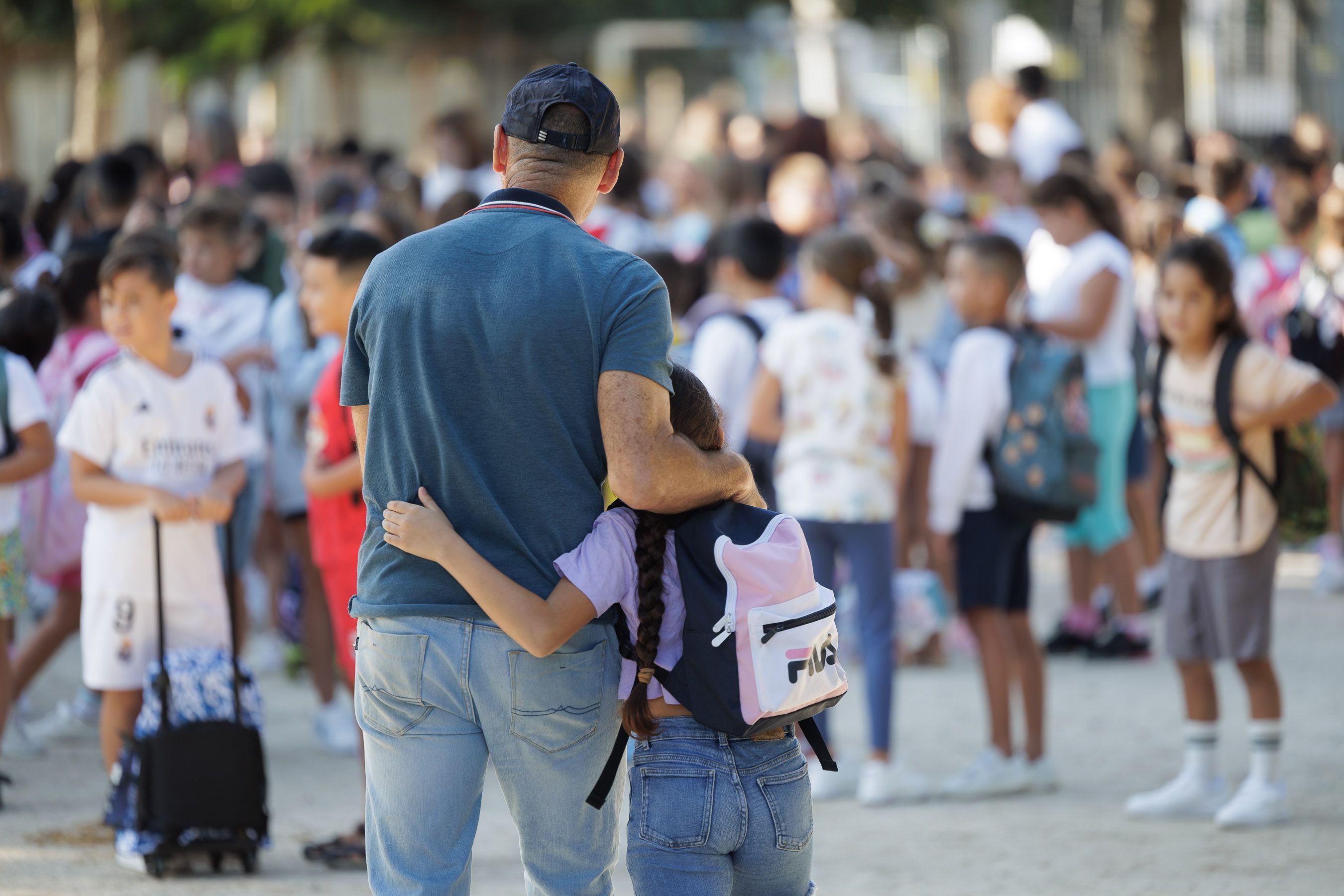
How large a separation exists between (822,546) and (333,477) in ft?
5.84

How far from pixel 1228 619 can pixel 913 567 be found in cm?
407

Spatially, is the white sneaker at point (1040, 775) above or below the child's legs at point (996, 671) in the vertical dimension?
below

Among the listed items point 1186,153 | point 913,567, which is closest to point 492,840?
point 913,567

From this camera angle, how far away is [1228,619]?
5238mm

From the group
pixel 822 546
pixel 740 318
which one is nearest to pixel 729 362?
pixel 740 318

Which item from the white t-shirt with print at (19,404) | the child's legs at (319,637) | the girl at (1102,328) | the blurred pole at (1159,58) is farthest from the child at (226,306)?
the blurred pole at (1159,58)

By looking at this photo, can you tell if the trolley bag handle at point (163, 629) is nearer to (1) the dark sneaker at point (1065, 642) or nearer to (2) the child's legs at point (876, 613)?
(2) the child's legs at point (876, 613)

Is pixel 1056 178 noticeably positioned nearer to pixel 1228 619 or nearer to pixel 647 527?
pixel 1228 619

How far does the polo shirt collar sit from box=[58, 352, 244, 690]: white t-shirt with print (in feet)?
7.79

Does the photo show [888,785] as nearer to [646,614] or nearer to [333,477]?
[333,477]

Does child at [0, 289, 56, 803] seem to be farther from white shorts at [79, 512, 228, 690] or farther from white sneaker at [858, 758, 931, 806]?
white sneaker at [858, 758, 931, 806]

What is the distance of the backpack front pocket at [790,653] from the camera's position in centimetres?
292

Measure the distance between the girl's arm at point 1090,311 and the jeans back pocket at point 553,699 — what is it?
469 centimetres

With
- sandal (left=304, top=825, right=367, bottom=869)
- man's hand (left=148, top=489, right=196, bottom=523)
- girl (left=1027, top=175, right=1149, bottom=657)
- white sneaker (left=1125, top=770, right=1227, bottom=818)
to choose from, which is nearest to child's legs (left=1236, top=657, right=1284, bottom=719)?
white sneaker (left=1125, top=770, right=1227, bottom=818)
